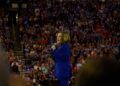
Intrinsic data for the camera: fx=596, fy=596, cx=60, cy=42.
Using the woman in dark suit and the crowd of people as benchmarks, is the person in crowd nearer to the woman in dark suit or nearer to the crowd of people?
the woman in dark suit

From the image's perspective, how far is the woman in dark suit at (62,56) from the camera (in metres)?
8.56

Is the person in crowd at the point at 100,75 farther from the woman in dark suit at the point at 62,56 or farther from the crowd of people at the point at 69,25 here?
the crowd of people at the point at 69,25

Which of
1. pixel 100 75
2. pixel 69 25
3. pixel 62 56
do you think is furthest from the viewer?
pixel 69 25

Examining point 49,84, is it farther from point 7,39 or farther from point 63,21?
point 63,21

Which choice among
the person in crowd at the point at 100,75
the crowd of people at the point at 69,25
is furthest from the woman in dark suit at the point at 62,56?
the crowd of people at the point at 69,25

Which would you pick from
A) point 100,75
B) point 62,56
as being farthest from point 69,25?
point 100,75

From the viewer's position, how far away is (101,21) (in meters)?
32.7

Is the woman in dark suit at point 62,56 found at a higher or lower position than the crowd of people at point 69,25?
higher

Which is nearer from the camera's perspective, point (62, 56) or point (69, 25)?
point (62, 56)

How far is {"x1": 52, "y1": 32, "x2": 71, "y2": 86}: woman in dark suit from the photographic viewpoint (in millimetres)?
8562

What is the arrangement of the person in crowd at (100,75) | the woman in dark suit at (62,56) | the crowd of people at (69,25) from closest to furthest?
the person in crowd at (100,75) → the woman in dark suit at (62,56) → the crowd of people at (69,25)

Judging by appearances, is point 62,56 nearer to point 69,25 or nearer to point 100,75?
point 100,75

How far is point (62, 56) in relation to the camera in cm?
868

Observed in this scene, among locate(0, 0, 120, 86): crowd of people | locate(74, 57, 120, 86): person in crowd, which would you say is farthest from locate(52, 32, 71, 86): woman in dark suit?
locate(0, 0, 120, 86): crowd of people
